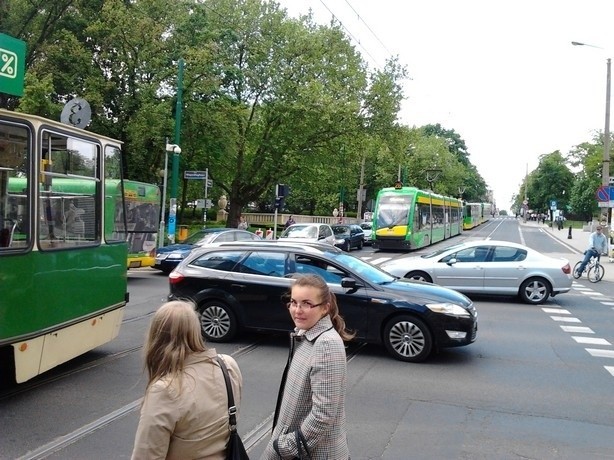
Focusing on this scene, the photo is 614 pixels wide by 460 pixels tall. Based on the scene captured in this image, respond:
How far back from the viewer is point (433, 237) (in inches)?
1432

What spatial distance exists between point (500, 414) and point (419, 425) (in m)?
0.99

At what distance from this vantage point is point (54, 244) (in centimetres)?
598

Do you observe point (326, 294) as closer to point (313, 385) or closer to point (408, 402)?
point (313, 385)

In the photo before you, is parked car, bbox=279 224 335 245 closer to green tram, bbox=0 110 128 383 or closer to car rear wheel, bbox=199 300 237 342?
car rear wheel, bbox=199 300 237 342

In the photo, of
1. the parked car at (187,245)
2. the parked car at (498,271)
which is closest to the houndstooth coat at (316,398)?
the parked car at (498,271)

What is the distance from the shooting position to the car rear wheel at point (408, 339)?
7.77 m

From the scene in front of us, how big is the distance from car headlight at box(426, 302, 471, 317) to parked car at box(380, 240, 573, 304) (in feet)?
21.3

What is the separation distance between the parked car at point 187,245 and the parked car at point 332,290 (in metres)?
8.95

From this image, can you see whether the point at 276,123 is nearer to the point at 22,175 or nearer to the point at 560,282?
the point at 560,282

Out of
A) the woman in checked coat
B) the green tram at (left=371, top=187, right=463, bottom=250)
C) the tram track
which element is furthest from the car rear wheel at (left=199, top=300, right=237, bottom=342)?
the green tram at (left=371, top=187, right=463, bottom=250)

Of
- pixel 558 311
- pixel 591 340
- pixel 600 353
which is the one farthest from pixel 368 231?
pixel 600 353

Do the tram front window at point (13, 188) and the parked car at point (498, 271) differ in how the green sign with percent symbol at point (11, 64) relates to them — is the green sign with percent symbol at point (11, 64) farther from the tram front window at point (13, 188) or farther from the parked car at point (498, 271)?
the parked car at point (498, 271)

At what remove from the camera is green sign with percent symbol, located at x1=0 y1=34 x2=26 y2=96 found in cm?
656

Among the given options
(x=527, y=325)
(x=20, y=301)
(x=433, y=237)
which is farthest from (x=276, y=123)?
(x=20, y=301)
